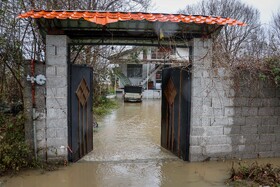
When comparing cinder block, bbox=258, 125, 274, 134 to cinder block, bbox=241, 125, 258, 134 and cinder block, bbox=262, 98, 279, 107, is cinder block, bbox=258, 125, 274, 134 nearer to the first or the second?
cinder block, bbox=241, 125, 258, 134

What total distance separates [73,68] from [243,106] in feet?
13.5

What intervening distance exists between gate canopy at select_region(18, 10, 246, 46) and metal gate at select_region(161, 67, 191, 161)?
897 mm

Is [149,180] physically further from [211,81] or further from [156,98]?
[156,98]

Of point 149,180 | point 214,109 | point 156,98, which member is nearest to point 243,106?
point 214,109

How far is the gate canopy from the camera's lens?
4875 mm

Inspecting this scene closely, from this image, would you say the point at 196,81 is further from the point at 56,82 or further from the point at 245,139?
the point at 56,82

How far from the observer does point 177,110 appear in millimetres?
6215

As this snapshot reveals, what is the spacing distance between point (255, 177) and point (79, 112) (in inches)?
158

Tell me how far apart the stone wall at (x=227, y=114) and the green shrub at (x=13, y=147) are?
3.63 m

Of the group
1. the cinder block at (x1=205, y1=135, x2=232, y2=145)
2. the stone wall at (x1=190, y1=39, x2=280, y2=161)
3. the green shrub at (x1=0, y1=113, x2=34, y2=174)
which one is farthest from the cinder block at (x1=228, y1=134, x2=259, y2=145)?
the green shrub at (x1=0, y1=113, x2=34, y2=174)

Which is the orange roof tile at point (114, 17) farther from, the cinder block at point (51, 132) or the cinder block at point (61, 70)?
the cinder block at point (51, 132)

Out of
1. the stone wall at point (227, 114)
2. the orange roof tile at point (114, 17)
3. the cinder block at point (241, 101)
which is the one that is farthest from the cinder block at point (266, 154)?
the orange roof tile at point (114, 17)

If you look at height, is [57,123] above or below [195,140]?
above

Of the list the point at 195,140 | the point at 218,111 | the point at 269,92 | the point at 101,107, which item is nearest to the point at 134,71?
the point at 101,107
